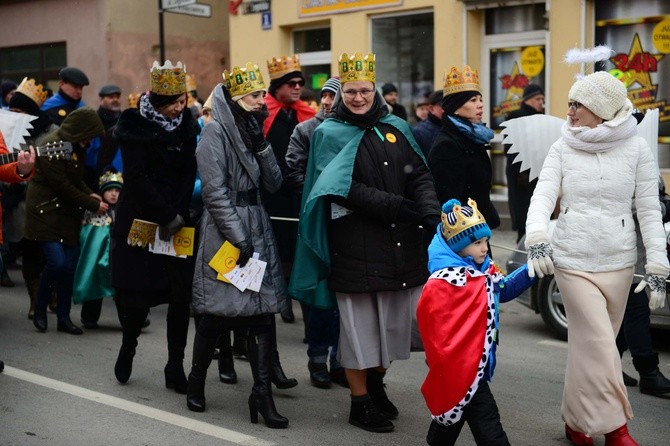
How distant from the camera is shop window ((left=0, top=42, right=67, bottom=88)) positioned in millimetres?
20891

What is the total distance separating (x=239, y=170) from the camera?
6020mm

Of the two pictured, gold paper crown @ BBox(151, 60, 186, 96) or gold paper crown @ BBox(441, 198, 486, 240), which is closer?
gold paper crown @ BBox(441, 198, 486, 240)

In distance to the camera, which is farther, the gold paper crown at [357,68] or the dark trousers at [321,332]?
the dark trousers at [321,332]

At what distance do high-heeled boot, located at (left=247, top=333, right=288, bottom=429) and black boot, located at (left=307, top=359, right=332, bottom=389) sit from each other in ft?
2.89

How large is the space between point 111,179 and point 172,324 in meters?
→ 2.82

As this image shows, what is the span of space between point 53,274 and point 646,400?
4.72m

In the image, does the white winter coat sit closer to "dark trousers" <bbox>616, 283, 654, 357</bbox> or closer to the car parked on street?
"dark trousers" <bbox>616, 283, 654, 357</bbox>

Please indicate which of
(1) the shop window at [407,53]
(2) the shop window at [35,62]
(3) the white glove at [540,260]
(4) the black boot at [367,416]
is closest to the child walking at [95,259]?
(4) the black boot at [367,416]

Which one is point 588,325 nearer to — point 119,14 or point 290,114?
point 290,114

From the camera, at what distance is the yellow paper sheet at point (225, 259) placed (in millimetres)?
5887

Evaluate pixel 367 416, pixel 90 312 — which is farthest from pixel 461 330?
pixel 90 312

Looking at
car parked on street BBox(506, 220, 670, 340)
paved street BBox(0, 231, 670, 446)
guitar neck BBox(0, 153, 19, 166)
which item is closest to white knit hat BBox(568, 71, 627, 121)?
paved street BBox(0, 231, 670, 446)

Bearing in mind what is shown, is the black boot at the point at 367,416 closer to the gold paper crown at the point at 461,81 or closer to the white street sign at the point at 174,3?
the gold paper crown at the point at 461,81

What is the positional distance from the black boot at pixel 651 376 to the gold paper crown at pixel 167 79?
10.9 feet
